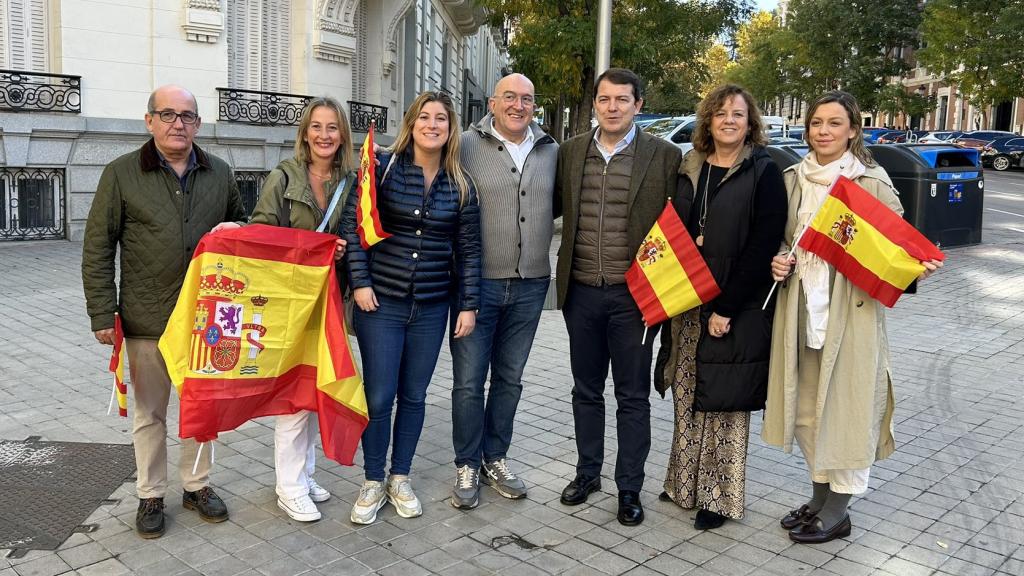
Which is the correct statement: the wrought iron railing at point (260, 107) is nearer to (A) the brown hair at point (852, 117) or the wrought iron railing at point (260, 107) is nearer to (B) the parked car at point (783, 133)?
(A) the brown hair at point (852, 117)

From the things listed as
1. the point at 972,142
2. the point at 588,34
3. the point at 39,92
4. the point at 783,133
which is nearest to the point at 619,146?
the point at 39,92

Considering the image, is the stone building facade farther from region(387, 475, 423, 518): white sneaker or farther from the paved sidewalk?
region(387, 475, 423, 518): white sneaker

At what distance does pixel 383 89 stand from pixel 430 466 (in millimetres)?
14460

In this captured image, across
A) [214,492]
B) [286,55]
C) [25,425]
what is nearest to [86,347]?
[25,425]

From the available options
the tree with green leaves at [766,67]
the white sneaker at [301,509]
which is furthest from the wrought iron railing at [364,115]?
the tree with green leaves at [766,67]

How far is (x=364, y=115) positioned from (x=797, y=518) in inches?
565

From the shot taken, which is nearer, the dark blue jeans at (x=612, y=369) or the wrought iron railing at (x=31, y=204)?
the dark blue jeans at (x=612, y=369)

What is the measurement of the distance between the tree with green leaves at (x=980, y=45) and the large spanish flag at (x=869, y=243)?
128ft

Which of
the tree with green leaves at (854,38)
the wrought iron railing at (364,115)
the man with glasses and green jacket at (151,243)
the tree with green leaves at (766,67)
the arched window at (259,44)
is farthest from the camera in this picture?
the tree with green leaves at (766,67)

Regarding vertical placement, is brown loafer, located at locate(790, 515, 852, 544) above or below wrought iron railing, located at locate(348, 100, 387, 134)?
below

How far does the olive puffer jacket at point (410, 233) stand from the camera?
14.7 ft

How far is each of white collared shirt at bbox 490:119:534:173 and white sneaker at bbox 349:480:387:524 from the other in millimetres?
1716

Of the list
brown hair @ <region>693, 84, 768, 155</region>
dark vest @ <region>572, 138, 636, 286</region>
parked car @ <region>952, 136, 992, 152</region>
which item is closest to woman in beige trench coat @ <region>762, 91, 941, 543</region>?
brown hair @ <region>693, 84, 768, 155</region>

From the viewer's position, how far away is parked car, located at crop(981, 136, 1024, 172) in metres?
38.3
